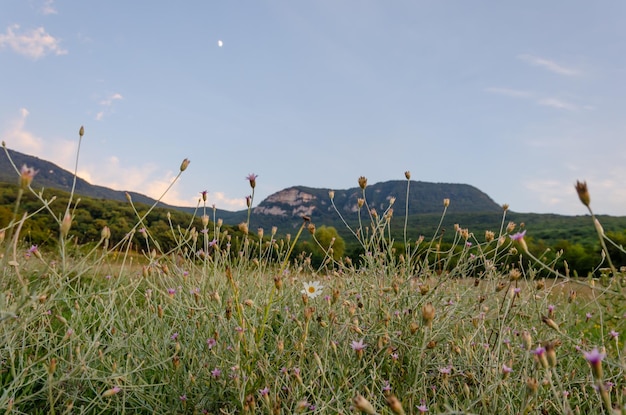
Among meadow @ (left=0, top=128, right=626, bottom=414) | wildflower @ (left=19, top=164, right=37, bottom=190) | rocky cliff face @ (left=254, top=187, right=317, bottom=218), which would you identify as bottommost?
meadow @ (left=0, top=128, right=626, bottom=414)

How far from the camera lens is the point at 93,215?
1093 inches

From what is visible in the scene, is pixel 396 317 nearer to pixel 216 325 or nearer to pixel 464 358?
pixel 464 358

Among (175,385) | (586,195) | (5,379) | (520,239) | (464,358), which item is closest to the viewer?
(586,195)

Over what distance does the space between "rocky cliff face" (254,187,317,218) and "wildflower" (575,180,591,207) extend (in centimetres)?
14260

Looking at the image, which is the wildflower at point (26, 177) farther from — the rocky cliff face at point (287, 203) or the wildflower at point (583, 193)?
the rocky cliff face at point (287, 203)

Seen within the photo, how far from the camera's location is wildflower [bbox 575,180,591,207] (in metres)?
1.04

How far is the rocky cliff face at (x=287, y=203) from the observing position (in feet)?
498

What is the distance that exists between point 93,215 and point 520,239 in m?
30.8

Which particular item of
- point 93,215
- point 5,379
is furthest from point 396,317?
point 93,215

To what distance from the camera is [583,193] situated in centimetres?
105

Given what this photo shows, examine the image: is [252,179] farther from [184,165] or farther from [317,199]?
[317,199]

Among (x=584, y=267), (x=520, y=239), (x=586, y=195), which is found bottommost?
(x=584, y=267)

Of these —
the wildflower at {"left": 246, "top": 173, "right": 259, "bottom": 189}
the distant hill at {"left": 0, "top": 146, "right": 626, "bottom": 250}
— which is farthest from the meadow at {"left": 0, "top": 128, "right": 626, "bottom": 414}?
the distant hill at {"left": 0, "top": 146, "right": 626, "bottom": 250}

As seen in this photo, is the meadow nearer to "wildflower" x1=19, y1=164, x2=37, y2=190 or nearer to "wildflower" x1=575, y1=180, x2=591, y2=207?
"wildflower" x1=575, y1=180, x2=591, y2=207
